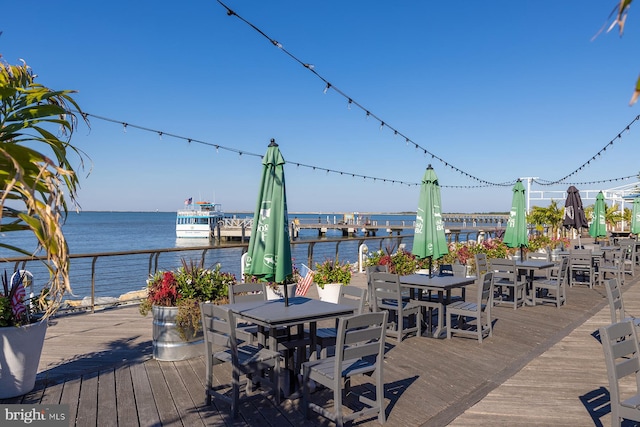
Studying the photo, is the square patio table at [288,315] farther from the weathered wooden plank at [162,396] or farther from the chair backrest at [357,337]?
the weathered wooden plank at [162,396]

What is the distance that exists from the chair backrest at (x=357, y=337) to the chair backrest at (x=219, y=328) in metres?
0.97

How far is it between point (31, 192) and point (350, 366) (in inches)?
113

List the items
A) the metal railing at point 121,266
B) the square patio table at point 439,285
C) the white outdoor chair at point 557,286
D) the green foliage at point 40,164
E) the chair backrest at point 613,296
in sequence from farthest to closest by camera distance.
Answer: the white outdoor chair at point 557,286
the metal railing at point 121,266
the square patio table at point 439,285
the chair backrest at point 613,296
the green foliage at point 40,164

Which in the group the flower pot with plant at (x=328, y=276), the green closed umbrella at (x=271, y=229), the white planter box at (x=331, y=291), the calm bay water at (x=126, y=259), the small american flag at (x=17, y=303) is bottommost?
the calm bay water at (x=126, y=259)

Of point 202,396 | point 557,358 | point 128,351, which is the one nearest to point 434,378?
point 557,358

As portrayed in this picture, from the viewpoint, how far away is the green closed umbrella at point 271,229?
4922 millimetres

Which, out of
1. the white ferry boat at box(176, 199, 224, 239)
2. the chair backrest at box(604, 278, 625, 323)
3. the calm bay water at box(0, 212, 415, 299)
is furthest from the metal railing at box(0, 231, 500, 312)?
the white ferry boat at box(176, 199, 224, 239)

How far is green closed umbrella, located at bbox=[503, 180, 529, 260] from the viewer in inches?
399

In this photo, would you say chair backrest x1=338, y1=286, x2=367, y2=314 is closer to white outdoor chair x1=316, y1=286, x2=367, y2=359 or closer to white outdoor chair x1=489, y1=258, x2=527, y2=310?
white outdoor chair x1=316, y1=286, x2=367, y2=359

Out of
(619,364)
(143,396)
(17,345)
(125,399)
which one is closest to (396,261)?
(143,396)

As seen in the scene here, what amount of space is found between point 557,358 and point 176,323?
15.3 ft

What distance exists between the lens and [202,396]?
4.56 m

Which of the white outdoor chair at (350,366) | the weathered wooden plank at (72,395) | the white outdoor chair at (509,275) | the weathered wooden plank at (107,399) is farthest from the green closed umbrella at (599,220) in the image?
the weathered wooden plank at (72,395)

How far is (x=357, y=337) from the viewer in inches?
154
